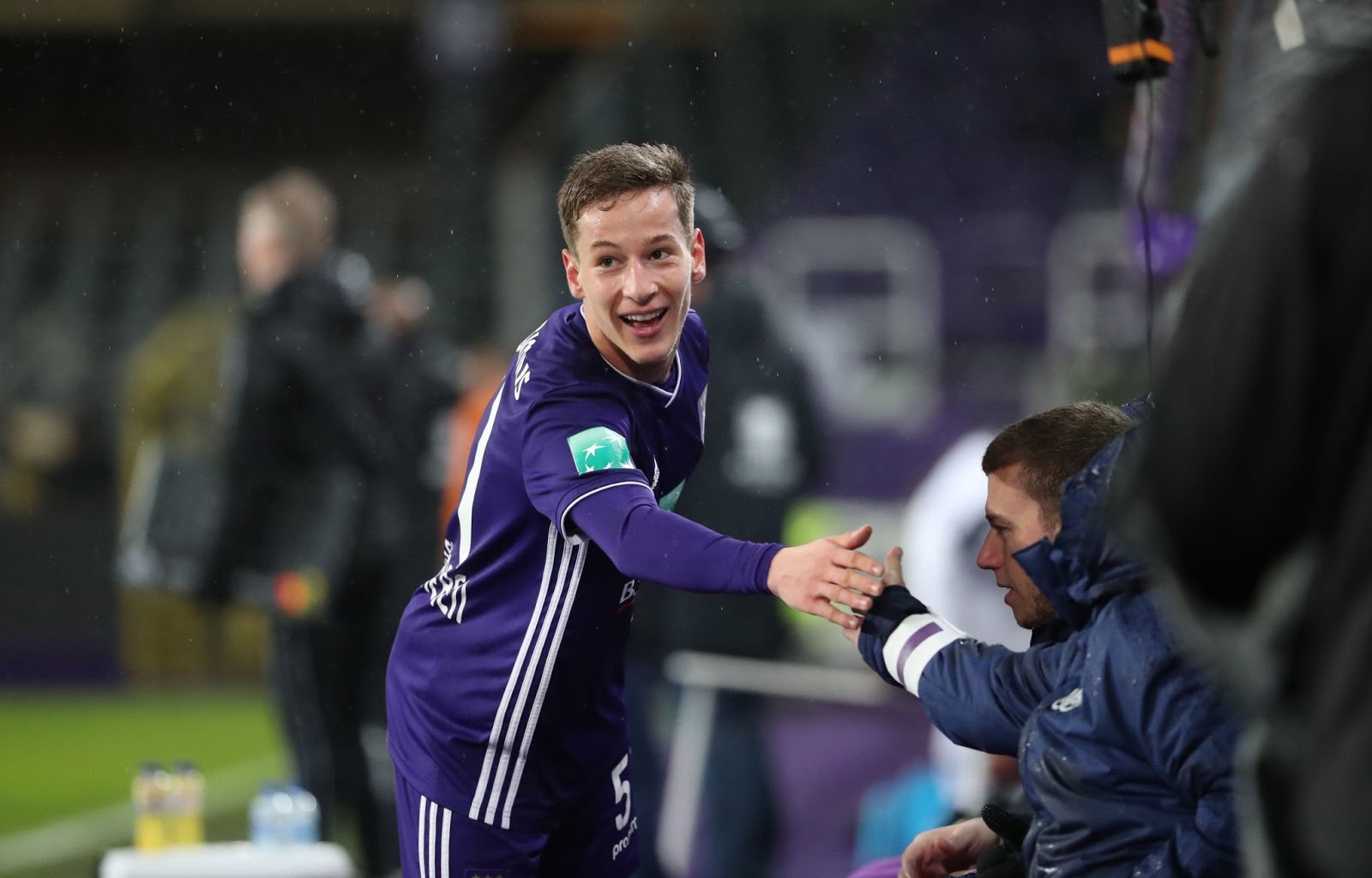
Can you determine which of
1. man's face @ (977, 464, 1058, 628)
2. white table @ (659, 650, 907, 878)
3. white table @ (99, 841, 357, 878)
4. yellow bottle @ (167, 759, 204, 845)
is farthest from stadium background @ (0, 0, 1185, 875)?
man's face @ (977, 464, 1058, 628)

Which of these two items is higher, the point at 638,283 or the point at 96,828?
the point at 638,283

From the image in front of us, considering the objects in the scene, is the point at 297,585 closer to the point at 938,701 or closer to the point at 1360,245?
the point at 938,701

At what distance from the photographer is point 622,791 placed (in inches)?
104

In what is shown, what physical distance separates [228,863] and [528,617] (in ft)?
6.53

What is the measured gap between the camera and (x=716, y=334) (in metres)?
4.95

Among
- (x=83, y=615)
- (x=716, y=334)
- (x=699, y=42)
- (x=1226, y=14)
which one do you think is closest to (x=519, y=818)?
(x=1226, y=14)

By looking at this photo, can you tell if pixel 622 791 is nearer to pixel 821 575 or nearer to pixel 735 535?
pixel 821 575

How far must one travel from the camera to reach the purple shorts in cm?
254

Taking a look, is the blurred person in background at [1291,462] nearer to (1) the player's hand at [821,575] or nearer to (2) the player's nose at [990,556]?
(1) the player's hand at [821,575]

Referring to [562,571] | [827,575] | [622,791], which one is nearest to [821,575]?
[827,575]

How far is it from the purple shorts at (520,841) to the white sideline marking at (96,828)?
146 inches

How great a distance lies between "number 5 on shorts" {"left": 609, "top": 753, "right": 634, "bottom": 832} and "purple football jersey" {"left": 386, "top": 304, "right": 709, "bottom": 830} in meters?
0.02

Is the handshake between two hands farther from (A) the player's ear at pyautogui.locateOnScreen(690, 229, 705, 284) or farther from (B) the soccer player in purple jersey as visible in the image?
(A) the player's ear at pyautogui.locateOnScreen(690, 229, 705, 284)

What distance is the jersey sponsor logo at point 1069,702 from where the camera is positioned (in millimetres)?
1983
